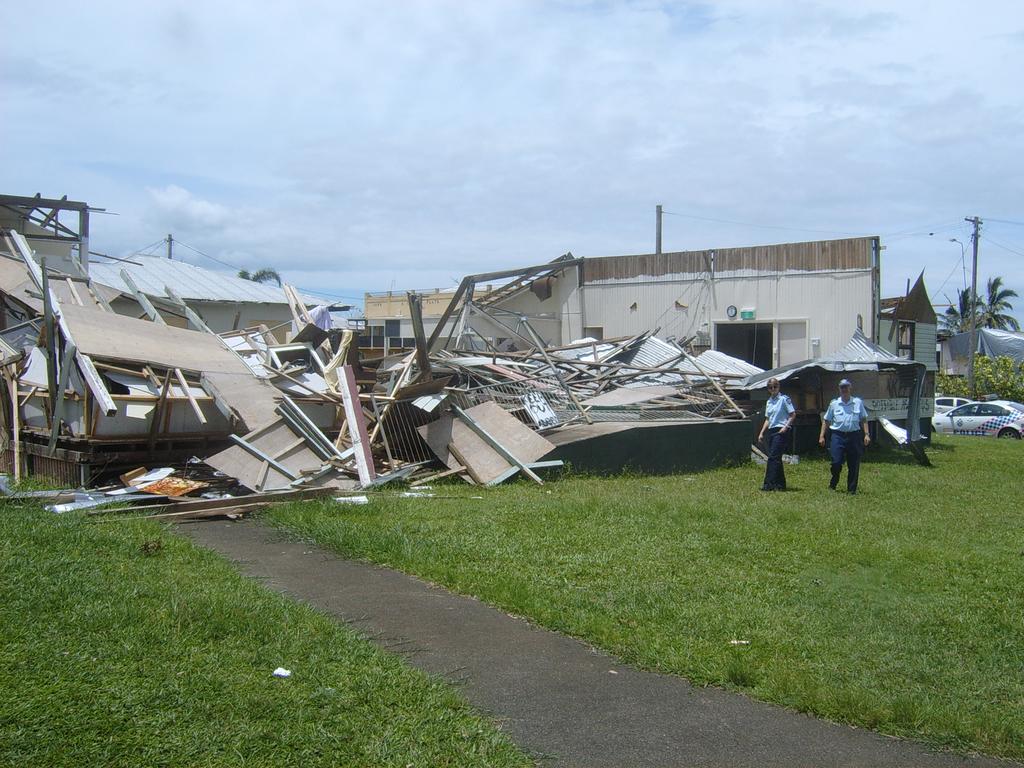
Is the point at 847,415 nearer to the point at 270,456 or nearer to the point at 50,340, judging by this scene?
the point at 270,456

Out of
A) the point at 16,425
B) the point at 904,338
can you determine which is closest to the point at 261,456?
the point at 16,425

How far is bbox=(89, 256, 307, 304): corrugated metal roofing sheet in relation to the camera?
1101 inches

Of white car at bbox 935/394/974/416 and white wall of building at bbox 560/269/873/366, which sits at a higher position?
white wall of building at bbox 560/269/873/366

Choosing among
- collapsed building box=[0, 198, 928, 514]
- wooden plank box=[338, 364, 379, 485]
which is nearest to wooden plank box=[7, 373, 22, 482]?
collapsed building box=[0, 198, 928, 514]

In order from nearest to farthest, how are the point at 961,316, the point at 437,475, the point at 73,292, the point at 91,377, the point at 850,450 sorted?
1. the point at 91,377
2. the point at 437,475
3. the point at 850,450
4. the point at 73,292
5. the point at 961,316

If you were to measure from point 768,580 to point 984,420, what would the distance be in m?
27.1

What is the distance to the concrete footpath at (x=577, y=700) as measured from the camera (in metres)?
4.34

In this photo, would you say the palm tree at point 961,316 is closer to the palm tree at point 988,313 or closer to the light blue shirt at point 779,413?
→ the palm tree at point 988,313

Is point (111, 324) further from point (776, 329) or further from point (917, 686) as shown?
point (776, 329)

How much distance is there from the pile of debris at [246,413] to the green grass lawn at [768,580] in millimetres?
1229

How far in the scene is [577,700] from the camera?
496 centimetres

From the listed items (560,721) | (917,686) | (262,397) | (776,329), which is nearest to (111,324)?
(262,397)

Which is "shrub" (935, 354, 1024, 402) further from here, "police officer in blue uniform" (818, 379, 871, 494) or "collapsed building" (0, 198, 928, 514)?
"police officer in blue uniform" (818, 379, 871, 494)

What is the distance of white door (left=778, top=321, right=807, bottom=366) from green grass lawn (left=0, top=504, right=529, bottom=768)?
19.3 metres
